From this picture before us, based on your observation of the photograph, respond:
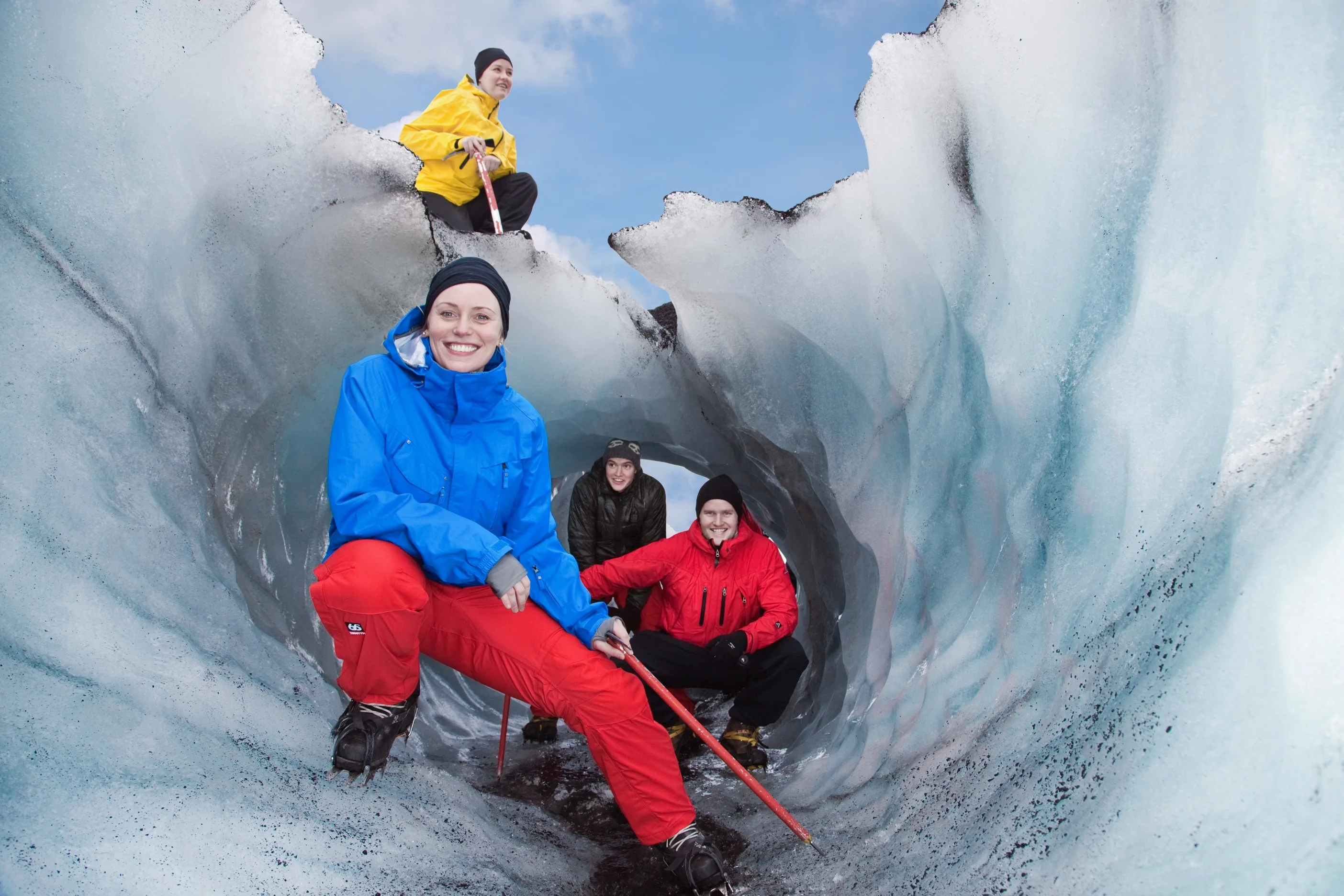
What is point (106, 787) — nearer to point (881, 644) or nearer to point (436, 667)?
point (881, 644)

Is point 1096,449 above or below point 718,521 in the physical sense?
above

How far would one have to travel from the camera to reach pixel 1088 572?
1.88 m


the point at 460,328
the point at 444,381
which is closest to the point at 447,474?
the point at 444,381

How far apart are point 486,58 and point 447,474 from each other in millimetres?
3074

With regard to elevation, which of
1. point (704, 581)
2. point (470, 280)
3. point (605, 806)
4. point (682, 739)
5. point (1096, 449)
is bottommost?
point (605, 806)

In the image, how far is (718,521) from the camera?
11.8 feet

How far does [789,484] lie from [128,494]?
2806 millimetres

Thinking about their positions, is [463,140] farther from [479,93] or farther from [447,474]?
[447,474]

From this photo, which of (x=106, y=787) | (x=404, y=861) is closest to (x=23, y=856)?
(x=106, y=787)

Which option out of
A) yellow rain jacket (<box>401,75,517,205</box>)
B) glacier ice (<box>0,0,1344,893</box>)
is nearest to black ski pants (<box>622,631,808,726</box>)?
glacier ice (<box>0,0,1344,893</box>)

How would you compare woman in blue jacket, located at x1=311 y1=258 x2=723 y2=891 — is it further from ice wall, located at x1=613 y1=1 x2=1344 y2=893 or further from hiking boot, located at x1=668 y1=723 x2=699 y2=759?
hiking boot, located at x1=668 y1=723 x2=699 y2=759

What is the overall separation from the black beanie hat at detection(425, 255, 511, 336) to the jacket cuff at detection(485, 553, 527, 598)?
2.03 feet

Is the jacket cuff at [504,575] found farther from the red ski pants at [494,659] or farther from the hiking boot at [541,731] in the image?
the hiking boot at [541,731]

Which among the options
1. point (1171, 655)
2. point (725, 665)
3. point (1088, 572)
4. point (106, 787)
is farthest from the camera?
point (725, 665)
